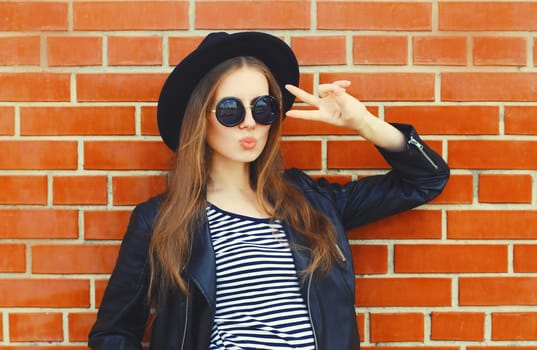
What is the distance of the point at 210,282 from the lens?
2.26 m

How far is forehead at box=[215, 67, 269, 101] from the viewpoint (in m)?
2.30

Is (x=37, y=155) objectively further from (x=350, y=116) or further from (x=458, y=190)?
(x=458, y=190)

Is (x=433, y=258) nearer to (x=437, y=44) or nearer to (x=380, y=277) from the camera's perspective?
(x=380, y=277)

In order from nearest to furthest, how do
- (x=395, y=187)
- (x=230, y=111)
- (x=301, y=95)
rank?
(x=230, y=111) < (x=301, y=95) < (x=395, y=187)

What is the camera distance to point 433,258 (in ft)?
8.71

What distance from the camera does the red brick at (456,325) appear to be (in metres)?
2.66

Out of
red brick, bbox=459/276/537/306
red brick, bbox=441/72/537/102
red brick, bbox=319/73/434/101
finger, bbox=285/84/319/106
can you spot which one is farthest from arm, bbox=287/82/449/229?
red brick, bbox=459/276/537/306

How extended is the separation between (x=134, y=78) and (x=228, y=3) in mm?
473

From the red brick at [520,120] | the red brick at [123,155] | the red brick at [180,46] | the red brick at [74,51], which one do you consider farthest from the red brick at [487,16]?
the red brick at [74,51]

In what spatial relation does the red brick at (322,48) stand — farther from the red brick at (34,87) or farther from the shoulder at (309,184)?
the red brick at (34,87)

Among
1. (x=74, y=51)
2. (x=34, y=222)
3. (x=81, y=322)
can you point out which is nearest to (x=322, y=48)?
(x=74, y=51)

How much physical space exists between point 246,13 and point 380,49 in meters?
0.55

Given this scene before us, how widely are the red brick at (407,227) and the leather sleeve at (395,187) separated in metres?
0.13

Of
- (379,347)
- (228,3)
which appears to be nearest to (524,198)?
(379,347)
